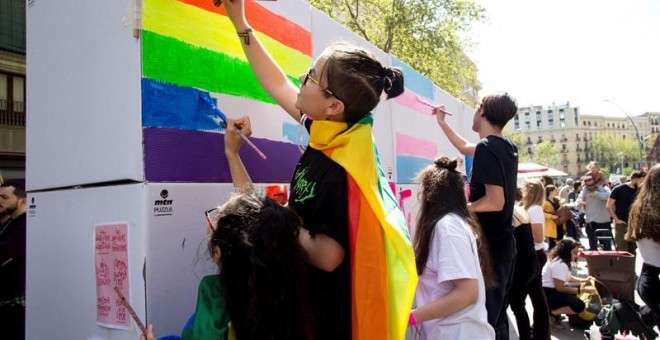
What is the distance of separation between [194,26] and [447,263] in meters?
1.39

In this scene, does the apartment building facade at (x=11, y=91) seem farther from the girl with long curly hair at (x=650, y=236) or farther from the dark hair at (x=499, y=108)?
the girl with long curly hair at (x=650, y=236)

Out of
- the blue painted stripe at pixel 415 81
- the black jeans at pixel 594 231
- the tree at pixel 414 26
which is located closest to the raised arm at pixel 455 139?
the blue painted stripe at pixel 415 81

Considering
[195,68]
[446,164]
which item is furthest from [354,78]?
[446,164]

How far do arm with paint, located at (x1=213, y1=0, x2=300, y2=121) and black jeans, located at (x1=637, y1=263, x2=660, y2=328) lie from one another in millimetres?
3062

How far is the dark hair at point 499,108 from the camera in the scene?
8.98 ft

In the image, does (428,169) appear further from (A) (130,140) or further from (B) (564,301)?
(B) (564,301)

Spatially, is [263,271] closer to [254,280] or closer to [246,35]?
[254,280]

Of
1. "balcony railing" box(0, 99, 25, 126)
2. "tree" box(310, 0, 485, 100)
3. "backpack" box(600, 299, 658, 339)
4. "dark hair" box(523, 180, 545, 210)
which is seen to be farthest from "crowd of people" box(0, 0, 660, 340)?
"balcony railing" box(0, 99, 25, 126)

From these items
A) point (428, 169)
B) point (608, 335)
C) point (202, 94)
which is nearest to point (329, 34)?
point (428, 169)

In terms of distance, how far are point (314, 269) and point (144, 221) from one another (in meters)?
0.56

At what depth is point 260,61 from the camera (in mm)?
1796

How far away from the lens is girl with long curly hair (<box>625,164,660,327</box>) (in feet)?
11.1

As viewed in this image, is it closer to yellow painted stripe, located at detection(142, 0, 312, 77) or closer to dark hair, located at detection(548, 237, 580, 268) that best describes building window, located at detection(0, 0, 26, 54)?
yellow painted stripe, located at detection(142, 0, 312, 77)

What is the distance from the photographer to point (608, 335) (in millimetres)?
4043
